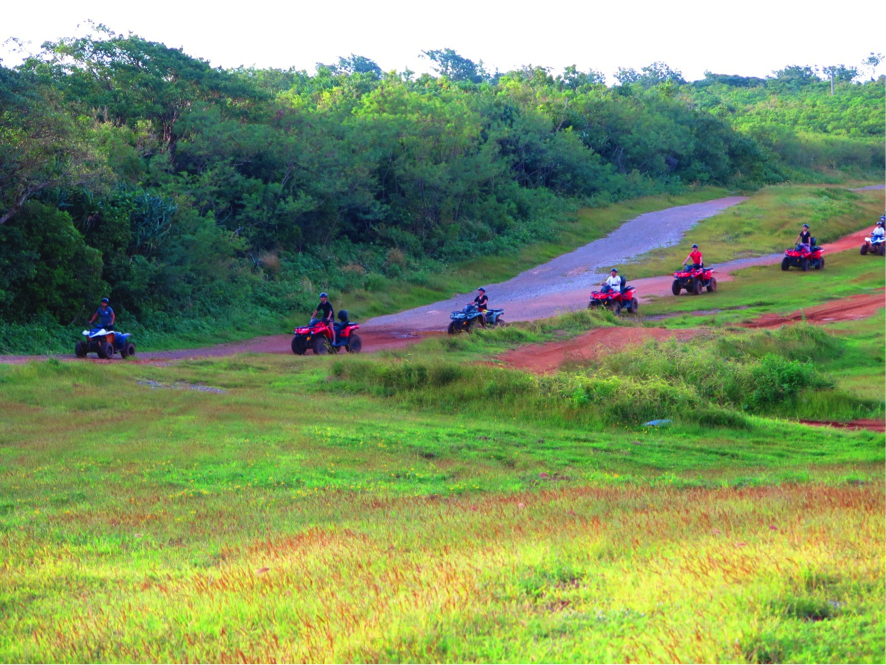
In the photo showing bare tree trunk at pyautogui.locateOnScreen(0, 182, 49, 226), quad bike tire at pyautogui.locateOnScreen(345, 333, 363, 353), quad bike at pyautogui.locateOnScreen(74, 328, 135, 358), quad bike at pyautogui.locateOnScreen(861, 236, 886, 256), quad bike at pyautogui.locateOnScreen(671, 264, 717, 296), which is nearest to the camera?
quad bike at pyautogui.locateOnScreen(74, 328, 135, 358)

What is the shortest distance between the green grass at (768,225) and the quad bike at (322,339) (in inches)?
854

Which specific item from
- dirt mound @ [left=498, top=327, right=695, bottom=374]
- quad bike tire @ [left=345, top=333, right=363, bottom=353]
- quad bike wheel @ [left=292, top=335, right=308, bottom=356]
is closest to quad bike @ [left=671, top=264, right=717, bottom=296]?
dirt mound @ [left=498, top=327, right=695, bottom=374]

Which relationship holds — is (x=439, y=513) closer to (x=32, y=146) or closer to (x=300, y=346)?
(x=300, y=346)

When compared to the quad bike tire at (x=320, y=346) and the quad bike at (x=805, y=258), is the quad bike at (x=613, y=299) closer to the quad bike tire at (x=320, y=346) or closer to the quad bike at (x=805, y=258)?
the quad bike tire at (x=320, y=346)

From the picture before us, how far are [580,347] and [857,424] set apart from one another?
8.40 meters

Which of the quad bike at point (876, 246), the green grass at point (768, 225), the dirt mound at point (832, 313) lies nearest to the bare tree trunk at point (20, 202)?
the dirt mound at point (832, 313)

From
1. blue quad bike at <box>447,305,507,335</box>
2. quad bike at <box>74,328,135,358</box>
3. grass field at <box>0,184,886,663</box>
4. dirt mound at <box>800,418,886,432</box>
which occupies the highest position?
quad bike at <box>74,328,135,358</box>

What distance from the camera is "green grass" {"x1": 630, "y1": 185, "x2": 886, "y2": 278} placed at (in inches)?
1813

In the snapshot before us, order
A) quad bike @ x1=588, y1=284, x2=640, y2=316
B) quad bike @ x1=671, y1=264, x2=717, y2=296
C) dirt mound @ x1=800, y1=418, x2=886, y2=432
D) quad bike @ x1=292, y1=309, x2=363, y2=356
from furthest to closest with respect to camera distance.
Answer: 1. quad bike @ x1=671, y1=264, x2=717, y2=296
2. quad bike @ x1=588, y1=284, x2=640, y2=316
3. quad bike @ x1=292, y1=309, x2=363, y2=356
4. dirt mound @ x1=800, y1=418, x2=886, y2=432

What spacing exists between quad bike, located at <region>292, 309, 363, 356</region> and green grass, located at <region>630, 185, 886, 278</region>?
71.2ft

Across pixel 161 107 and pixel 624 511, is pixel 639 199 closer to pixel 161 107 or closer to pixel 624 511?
pixel 161 107

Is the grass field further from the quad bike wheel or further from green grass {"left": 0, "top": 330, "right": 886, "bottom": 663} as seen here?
the quad bike wheel

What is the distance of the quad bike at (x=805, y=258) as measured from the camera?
39.6 m

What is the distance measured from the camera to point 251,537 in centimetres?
720
